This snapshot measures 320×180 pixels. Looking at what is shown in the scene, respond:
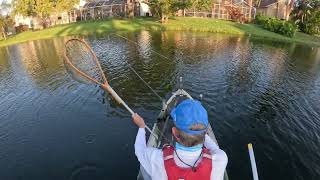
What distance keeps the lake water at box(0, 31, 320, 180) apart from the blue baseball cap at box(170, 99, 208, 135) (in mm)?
10698

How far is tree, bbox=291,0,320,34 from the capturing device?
5941 centimetres

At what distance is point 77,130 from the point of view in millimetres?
19531

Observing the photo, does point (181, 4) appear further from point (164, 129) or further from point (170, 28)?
point (164, 129)

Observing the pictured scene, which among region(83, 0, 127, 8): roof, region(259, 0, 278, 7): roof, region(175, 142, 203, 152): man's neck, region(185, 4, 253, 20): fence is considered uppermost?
region(83, 0, 127, 8): roof

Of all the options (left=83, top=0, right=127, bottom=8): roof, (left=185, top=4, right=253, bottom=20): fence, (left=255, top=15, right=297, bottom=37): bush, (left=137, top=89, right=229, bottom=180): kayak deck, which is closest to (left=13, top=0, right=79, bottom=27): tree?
(left=83, top=0, right=127, bottom=8): roof

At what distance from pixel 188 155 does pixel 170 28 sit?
59713mm

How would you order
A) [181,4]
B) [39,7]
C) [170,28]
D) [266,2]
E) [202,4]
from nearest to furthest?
1. [181,4]
2. [202,4]
3. [170,28]
4. [39,7]
5. [266,2]

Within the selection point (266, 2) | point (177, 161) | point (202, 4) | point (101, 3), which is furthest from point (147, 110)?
point (101, 3)

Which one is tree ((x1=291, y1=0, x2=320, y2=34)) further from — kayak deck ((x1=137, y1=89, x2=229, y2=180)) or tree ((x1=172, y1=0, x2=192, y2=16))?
kayak deck ((x1=137, y1=89, x2=229, y2=180))

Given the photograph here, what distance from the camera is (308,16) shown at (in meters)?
61.0

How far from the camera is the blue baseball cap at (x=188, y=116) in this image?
185 inches

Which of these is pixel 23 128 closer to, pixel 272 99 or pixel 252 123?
pixel 252 123

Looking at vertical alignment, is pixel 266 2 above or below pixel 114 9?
above

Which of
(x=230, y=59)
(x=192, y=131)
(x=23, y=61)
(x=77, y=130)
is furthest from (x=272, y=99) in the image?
(x=23, y=61)
